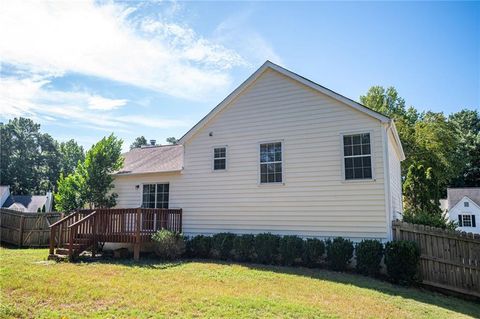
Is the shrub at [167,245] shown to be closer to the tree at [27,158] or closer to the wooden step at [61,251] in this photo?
the wooden step at [61,251]

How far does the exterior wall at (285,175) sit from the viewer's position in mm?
10852

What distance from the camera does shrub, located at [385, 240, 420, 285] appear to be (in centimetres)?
910

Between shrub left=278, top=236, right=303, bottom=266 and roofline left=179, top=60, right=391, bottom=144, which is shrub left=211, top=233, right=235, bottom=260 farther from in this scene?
roofline left=179, top=60, right=391, bottom=144

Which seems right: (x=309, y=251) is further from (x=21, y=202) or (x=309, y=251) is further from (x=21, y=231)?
(x=21, y=202)

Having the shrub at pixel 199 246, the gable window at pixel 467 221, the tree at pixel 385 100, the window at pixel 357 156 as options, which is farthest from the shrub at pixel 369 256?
the gable window at pixel 467 221

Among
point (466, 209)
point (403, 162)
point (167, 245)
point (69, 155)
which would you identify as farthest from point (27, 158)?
point (466, 209)

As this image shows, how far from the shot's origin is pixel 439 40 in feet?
39.7

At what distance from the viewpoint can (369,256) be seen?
381 inches

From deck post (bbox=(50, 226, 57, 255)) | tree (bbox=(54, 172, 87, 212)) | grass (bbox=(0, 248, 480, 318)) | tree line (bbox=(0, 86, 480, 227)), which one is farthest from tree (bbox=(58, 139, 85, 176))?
grass (bbox=(0, 248, 480, 318))

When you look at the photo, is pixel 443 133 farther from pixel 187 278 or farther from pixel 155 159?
pixel 187 278

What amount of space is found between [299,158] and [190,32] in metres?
5.87

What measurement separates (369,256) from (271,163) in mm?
4772

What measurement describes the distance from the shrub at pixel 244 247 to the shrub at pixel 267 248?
0.30m

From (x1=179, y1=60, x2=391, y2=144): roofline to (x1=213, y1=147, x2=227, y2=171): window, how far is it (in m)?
1.40
